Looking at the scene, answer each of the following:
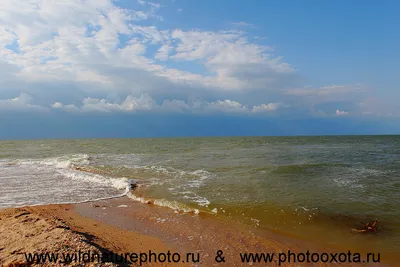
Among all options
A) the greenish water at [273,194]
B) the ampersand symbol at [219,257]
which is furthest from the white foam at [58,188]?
the ampersand symbol at [219,257]

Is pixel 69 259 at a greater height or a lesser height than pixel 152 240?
greater

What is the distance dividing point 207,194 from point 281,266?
776 centimetres

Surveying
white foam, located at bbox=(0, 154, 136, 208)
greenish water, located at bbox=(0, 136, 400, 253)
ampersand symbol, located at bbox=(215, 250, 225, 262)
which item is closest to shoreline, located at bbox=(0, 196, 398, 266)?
ampersand symbol, located at bbox=(215, 250, 225, 262)

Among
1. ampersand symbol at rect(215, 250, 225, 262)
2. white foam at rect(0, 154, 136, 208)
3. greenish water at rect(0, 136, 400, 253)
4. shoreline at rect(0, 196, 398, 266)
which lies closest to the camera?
ampersand symbol at rect(215, 250, 225, 262)

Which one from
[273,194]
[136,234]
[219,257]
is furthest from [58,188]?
[273,194]

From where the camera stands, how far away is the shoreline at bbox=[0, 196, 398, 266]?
7.25 m

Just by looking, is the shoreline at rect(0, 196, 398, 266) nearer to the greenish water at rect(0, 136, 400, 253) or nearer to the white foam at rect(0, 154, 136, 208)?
the greenish water at rect(0, 136, 400, 253)

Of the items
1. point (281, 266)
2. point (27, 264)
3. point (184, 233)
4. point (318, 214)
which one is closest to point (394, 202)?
point (318, 214)

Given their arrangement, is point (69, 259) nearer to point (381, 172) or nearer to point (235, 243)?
point (235, 243)

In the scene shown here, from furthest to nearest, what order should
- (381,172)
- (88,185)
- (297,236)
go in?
1. (381,172)
2. (88,185)
3. (297,236)

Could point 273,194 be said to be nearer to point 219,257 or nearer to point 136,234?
point 219,257

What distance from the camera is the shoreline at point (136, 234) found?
7250 mm

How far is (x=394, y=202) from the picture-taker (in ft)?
40.7

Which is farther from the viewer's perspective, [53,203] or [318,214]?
[53,203]
